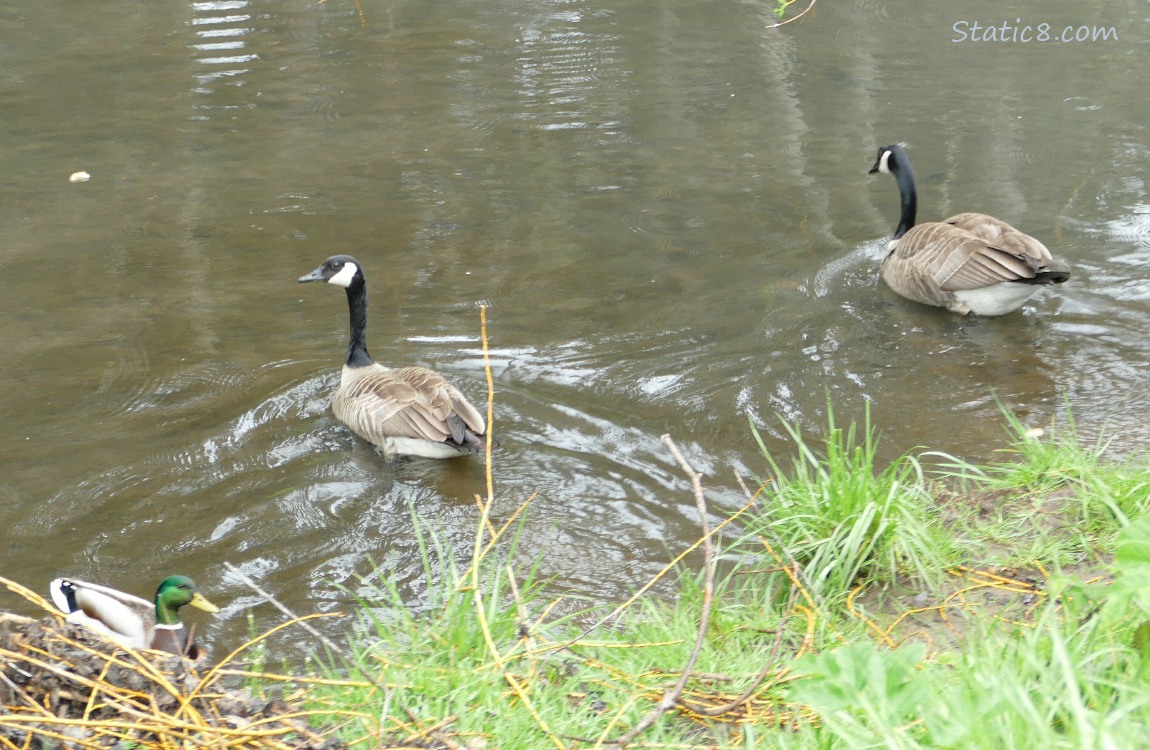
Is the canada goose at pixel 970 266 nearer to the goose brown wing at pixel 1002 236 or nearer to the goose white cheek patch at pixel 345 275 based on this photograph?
the goose brown wing at pixel 1002 236

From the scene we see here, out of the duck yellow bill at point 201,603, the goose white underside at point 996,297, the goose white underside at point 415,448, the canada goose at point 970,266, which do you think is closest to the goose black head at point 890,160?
the canada goose at point 970,266

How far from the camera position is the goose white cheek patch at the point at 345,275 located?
7.20 metres

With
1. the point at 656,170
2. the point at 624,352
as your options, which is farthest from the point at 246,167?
the point at 624,352

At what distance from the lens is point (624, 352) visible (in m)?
7.49

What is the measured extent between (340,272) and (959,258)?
425cm

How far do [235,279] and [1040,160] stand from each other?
287 inches

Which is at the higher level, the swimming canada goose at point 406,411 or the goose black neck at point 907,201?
the goose black neck at point 907,201

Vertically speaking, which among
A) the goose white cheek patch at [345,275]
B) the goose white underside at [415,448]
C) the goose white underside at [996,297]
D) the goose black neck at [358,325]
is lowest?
the goose white underside at [415,448]

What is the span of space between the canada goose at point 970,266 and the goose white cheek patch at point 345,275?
3.96 m

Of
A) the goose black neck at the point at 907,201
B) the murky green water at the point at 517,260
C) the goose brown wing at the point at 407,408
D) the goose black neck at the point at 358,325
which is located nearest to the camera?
the murky green water at the point at 517,260

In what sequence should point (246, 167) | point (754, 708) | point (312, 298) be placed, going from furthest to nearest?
point (246, 167) < point (312, 298) < point (754, 708)

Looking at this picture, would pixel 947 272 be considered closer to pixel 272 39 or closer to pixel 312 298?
pixel 312 298

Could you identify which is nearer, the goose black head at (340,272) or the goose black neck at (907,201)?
the goose black head at (340,272)

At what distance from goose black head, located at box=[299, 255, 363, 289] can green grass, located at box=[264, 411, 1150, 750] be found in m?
2.30
